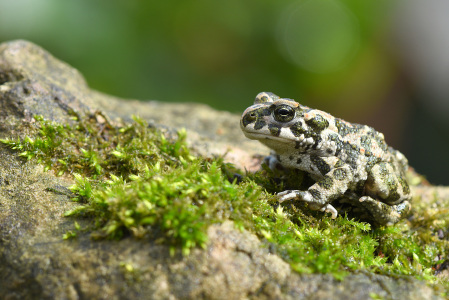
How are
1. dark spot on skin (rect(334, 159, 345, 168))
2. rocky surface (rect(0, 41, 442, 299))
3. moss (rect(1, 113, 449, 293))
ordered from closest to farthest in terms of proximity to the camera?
rocky surface (rect(0, 41, 442, 299)) < moss (rect(1, 113, 449, 293)) < dark spot on skin (rect(334, 159, 345, 168))

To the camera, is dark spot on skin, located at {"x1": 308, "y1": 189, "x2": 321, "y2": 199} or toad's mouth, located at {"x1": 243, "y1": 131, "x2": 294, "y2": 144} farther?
toad's mouth, located at {"x1": 243, "y1": 131, "x2": 294, "y2": 144}

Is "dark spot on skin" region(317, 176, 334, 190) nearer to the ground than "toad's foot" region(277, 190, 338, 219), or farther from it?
farther from it

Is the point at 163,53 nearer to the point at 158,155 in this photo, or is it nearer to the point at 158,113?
the point at 158,113

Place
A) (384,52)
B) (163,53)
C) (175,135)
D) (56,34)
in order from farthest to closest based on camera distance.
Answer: (384,52) → (163,53) → (56,34) → (175,135)

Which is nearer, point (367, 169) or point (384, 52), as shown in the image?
point (367, 169)

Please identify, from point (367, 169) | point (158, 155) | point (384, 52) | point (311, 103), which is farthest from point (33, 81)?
point (384, 52)

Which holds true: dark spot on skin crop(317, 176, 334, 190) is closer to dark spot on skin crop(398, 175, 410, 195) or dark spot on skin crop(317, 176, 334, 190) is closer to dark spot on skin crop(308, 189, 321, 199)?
dark spot on skin crop(308, 189, 321, 199)

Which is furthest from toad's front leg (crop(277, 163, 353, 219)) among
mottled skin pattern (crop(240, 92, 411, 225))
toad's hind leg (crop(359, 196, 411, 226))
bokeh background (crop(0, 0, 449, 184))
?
bokeh background (crop(0, 0, 449, 184))

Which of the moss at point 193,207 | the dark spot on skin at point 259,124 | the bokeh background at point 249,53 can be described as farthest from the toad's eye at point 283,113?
the bokeh background at point 249,53
